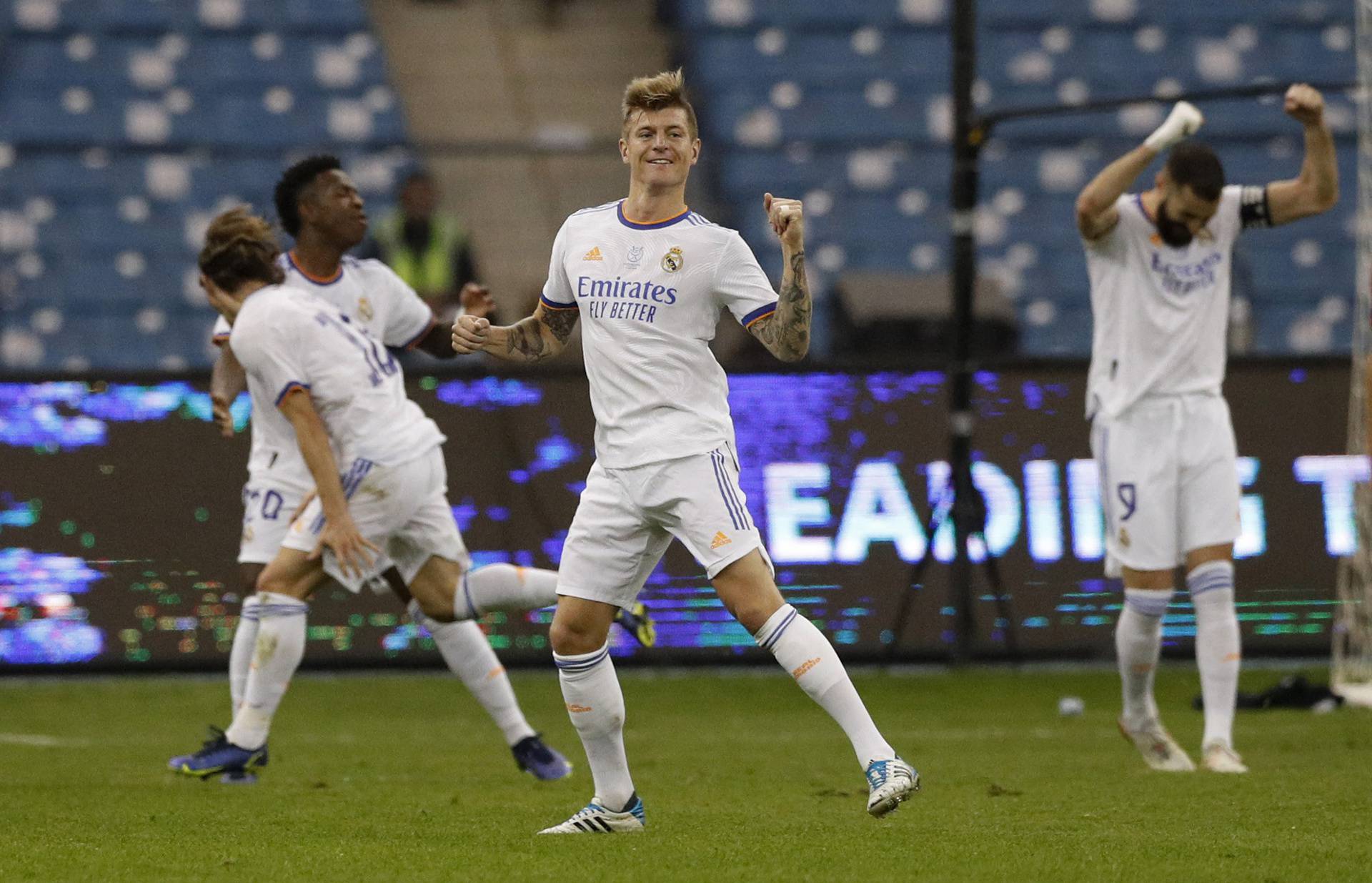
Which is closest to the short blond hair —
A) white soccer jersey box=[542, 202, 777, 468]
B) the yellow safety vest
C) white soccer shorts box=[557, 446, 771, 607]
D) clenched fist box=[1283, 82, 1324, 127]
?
white soccer jersey box=[542, 202, 777, 468]

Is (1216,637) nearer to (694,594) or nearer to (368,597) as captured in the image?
(694,594)

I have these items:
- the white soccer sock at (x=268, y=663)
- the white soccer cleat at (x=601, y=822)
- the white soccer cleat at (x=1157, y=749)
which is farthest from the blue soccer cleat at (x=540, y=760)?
the white soccer cleat at (x=1157, y=749)

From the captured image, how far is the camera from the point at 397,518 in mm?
6613

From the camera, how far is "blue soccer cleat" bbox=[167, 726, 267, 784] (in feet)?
21.1

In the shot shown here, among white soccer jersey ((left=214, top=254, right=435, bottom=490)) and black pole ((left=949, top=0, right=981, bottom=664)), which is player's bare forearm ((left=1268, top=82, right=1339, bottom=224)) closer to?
white soccer jersey ((left=214, top=254, right=435, bottom=490))

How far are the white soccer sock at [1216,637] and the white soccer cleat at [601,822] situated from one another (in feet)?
8.28

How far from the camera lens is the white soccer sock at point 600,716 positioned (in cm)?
497

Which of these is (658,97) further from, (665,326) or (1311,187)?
(1311,187)

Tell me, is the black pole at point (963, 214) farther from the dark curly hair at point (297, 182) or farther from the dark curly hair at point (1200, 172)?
the dark curly hair at point (297, 182)

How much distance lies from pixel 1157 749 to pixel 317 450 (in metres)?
3.02

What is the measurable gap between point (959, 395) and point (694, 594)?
1750 mm

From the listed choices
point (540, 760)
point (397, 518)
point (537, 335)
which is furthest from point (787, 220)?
point (540, 760)

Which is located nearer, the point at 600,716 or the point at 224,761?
the point at 600,716

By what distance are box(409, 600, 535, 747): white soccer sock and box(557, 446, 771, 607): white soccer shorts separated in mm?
1969
